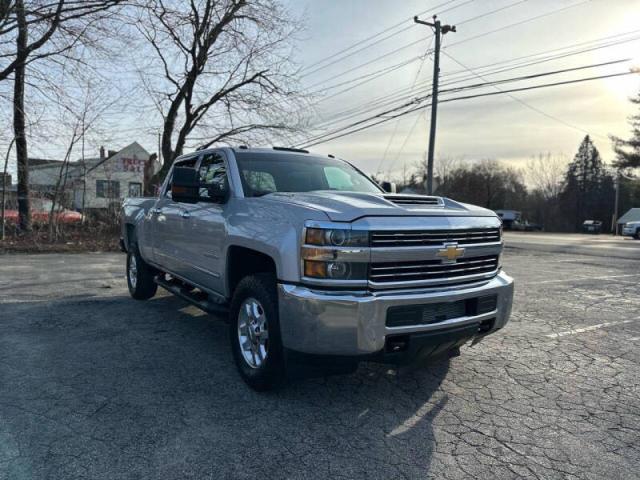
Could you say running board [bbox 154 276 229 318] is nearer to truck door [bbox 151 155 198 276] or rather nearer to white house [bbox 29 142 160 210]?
truck door [bbox 151 155 198 276]

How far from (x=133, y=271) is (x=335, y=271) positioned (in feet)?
16.5

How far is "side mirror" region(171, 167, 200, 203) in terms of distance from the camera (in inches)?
166

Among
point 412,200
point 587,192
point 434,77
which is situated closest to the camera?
point 412,200

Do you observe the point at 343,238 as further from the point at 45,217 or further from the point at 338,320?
the point at 45,217

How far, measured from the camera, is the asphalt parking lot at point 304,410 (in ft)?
8.96

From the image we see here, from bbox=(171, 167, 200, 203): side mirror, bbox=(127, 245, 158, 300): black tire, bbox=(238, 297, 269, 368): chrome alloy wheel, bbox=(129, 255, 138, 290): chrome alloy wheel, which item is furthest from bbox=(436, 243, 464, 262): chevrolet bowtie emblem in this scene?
bbox=(129, 255, 138, 290): chrome alloy wheel

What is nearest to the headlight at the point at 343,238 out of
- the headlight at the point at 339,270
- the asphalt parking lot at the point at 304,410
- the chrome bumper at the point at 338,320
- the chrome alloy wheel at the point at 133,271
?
the headlight at the point at 339,270

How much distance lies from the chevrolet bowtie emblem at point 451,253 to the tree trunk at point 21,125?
1334 cm

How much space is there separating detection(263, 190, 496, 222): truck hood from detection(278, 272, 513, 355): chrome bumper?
536 millimetres

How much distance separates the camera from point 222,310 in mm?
4383

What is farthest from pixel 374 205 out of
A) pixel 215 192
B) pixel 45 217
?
pixel 45 217

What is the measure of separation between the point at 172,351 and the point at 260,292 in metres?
1.67

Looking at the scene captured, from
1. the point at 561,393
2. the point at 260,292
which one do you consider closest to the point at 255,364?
the point at 260,292

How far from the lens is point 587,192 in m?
77.2
